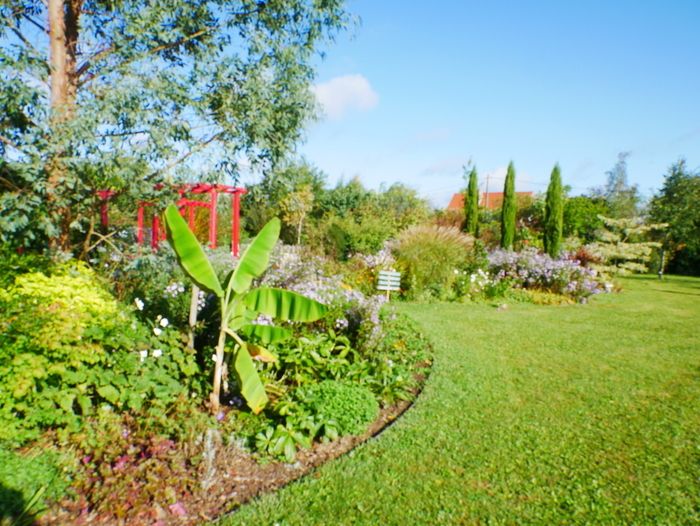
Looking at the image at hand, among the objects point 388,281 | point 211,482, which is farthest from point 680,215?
point 211,482

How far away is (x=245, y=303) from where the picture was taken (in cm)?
479

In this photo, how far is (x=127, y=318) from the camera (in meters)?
4.76

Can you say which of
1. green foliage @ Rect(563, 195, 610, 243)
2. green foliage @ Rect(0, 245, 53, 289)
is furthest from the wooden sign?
green foliage @ Rect(563, 195, 610, 243)

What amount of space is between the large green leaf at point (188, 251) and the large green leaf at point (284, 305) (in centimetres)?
52

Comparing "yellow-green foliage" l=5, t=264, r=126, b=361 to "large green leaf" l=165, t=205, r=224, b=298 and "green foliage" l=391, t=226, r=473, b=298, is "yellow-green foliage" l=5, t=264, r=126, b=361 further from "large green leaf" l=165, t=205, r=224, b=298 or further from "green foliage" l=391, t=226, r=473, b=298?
"green foliage" l=391, t=226, r=473, b=298

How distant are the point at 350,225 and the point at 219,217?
5890 millimetres

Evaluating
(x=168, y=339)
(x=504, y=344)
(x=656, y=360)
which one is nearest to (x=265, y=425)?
(x=168, y=339)

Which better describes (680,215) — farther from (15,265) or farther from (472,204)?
(15,265)

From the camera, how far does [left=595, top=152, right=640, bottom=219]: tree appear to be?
26.0 meters

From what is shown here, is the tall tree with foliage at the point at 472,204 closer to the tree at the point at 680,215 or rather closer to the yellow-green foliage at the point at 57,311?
the tree at the point at 680,215

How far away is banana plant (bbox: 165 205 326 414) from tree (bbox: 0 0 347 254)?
1372mm

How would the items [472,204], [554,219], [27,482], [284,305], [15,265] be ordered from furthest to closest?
[472,204]
[554,219]
[15,265]
[284,305]
[27,482]

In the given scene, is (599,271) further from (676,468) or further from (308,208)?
(676,468)

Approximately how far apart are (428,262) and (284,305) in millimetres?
8559
